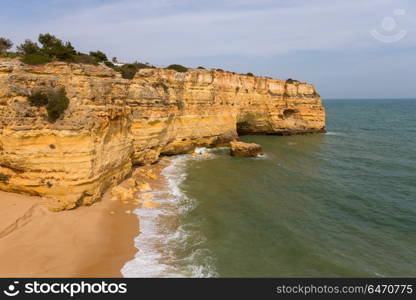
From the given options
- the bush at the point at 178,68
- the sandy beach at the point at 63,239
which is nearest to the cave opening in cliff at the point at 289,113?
the bush at the point at 178,68

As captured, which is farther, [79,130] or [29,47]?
[29,47]

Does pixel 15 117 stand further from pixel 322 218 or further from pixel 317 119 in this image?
pixel 317 119

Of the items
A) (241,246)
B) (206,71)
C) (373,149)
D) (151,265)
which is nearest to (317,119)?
(373,149)

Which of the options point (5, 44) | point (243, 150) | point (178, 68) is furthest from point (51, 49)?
point (243, 150)

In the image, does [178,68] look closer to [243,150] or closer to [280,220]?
[243,150]

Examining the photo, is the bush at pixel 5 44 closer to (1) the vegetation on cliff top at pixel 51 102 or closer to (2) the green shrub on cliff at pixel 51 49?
(2) the green shrub on cliff at pixel 51 49
